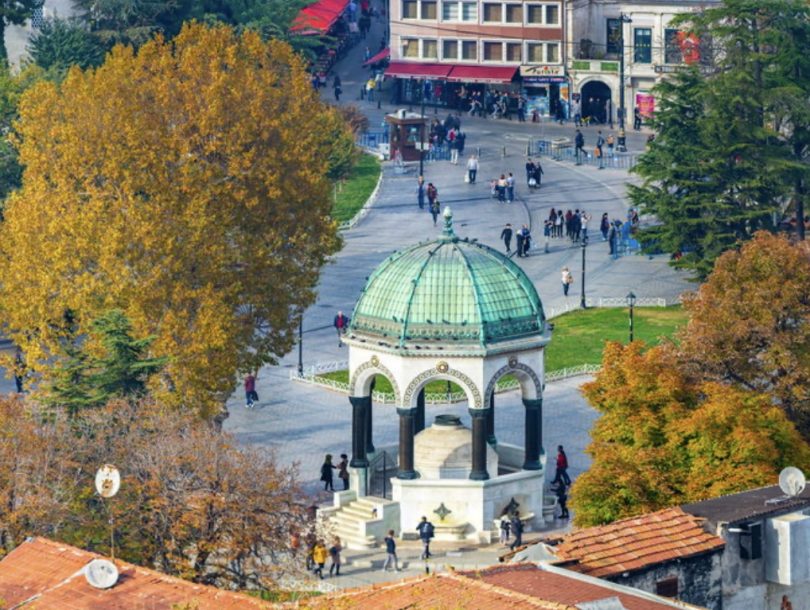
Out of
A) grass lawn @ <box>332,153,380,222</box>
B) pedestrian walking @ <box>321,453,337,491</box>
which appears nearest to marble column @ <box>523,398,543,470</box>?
pedestrian walking @ <box>321,453,337,491</box>

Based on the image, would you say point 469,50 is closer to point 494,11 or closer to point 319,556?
point 494,11

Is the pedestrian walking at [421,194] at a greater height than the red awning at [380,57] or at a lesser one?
lesser

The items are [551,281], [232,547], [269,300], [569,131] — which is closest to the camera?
[232,547]

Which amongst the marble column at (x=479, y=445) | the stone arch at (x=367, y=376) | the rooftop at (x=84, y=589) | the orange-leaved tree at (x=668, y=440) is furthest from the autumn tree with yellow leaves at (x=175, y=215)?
the rooftop at (x=84, y=589)

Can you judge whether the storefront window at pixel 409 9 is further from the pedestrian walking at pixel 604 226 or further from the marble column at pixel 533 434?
the marble column at pixel 533 434

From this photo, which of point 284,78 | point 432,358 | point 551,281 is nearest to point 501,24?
point 551,281

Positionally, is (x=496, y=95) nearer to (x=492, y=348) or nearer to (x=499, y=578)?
(x=492, y=348)
